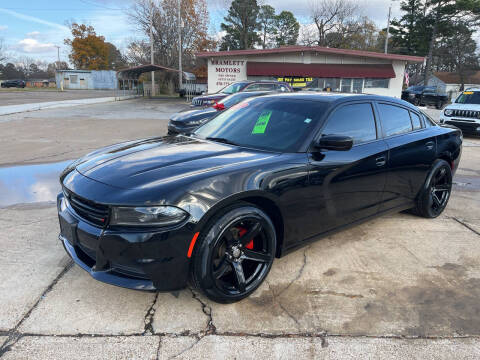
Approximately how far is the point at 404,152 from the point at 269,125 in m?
1.56

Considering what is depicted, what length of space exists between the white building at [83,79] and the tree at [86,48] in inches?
564

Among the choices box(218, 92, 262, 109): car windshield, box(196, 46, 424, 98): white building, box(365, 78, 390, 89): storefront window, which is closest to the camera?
box(218, 92, 262, 109): car windshield

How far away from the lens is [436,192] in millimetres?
4590

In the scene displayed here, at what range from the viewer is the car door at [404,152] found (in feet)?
12.0

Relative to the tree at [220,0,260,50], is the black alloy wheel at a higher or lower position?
lower

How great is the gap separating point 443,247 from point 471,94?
11.3 metres

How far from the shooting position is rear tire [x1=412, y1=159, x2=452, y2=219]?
4.25 meters

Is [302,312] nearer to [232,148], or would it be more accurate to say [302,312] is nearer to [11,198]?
[232,148]

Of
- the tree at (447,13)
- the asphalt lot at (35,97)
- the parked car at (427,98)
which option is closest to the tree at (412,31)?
the tree at (447,13)

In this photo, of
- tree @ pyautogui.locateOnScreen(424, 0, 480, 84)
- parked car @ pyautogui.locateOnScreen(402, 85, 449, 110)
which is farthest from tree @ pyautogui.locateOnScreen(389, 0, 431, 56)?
parked car @ pyautogui.locateOnScreen(402, 85, 449, 110)

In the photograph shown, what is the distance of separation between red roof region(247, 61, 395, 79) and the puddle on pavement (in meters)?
19.3

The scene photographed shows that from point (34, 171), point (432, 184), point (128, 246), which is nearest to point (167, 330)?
point (128, 246)

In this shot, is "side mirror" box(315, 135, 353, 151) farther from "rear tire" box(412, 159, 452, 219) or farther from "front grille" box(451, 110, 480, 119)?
"front grille" box(451, 110, 480, 119)

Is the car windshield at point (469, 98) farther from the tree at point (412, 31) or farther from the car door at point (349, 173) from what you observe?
the tree at point (412, 31)
